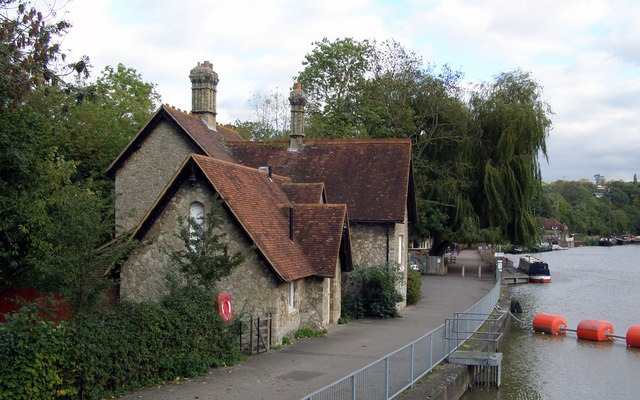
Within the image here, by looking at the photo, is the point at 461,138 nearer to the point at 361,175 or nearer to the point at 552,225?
the point at 361,175

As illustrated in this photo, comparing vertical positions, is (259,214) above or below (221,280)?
above

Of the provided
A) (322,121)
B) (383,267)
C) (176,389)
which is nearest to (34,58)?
(176,389)

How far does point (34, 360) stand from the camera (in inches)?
385

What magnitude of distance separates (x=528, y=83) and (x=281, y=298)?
106ft

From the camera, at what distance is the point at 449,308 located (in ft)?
87.5

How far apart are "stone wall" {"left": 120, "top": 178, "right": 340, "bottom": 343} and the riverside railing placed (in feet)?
13.2

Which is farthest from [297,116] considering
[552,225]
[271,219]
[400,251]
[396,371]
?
[552,225]

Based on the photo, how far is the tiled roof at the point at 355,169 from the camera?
24734 mm

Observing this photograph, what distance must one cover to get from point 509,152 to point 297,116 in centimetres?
1884

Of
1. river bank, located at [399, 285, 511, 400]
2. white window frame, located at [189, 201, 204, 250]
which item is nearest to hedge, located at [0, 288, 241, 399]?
white window frame, located at [189, 201, 204, 250]

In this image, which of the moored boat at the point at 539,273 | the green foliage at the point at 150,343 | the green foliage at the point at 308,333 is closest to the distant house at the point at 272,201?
the green foliage at the point at 308,333

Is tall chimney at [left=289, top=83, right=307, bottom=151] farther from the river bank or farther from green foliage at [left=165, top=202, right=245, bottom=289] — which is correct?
the river bank

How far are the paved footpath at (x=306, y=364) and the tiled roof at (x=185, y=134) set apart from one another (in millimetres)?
9117

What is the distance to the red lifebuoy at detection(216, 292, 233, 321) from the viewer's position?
585 inches
